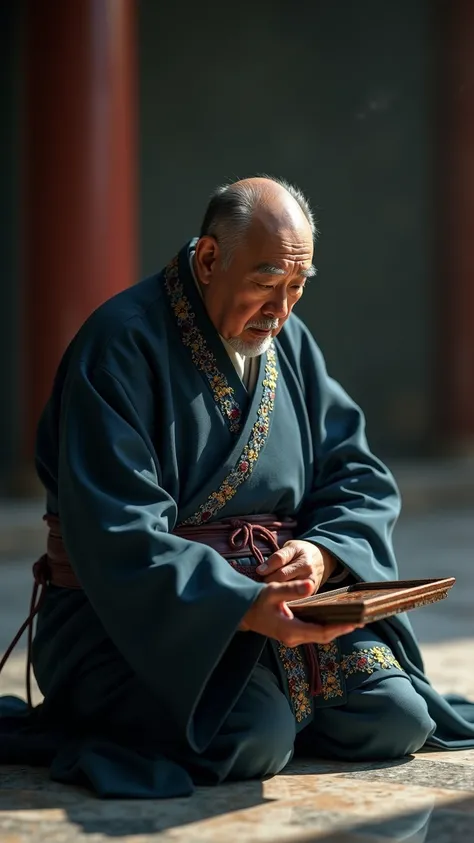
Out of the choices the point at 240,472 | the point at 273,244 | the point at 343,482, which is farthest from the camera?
the point at 343,482

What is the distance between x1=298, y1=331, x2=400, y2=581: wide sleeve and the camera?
3225 mm

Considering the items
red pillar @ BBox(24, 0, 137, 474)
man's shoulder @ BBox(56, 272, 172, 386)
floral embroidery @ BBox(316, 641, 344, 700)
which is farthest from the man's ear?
red pillar @ BBox(24, 0, 137, 474)

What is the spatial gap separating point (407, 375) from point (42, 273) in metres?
4.15

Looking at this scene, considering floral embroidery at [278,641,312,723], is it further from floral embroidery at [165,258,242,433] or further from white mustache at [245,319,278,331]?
white mustache at [245,319,278,331]

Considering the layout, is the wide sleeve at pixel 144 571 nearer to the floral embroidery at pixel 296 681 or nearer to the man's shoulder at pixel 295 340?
the floral embroidery at pixel 296 681

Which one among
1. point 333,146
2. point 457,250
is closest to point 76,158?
point 333,146

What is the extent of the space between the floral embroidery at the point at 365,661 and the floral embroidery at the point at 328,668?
0.02 metres

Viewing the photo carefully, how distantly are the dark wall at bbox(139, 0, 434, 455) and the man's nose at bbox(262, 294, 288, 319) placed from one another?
683 cm

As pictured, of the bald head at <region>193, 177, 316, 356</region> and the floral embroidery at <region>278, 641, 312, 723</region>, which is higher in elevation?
the bald head at <region>193, 177, 316, 356</region>

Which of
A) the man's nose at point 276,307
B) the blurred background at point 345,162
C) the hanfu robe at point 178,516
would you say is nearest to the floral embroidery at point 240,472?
the hanfu robe at point 178,516

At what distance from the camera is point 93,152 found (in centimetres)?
756

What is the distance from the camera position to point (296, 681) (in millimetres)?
3105

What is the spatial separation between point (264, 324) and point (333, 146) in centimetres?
777

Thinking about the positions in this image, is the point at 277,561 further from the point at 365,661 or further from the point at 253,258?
the point at 253,258
